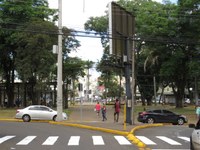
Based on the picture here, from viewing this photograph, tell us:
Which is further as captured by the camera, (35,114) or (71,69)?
(71,69)

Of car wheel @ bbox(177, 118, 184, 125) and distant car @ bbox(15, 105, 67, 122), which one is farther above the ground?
distant car @ bbox(15, 105, 67, 122)

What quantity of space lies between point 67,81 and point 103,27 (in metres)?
10.2

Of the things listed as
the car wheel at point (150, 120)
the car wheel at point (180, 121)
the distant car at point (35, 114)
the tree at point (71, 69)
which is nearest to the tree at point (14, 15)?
the tree at point (71, 69)

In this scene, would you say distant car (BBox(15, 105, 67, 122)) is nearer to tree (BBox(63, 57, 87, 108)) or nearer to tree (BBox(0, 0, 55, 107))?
tree (BBox(0, 0, 55, 107))

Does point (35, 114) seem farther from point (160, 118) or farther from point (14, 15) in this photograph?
point (14, 15)

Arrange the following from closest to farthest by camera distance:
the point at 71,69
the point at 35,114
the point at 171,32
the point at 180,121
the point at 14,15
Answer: the point at 35,114
the point at 180,121
the point at 171,32
the point at 14,15
the point at 71,69

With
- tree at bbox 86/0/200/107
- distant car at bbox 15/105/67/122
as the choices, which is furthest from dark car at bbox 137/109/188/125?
tree at bbox 86/0/200/107

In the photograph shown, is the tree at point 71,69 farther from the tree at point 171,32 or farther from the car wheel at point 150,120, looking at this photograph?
the car wheel at point 150,120

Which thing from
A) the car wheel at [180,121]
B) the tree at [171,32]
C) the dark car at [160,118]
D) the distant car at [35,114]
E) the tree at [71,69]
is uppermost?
the tree at [171,32]

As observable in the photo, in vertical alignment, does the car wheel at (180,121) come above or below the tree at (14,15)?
below

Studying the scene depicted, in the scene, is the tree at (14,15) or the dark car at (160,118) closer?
the dark car at (160,118)

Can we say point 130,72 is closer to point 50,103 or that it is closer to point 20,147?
point 20,147

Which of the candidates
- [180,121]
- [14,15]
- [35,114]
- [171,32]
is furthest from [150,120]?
[14,15]

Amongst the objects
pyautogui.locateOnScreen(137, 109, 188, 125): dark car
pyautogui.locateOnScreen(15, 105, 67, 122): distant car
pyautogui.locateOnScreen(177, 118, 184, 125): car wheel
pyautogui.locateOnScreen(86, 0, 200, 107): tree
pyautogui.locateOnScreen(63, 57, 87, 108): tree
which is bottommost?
pyautogui.locateOnScreen(177, 118, 184, 125): car wheel
